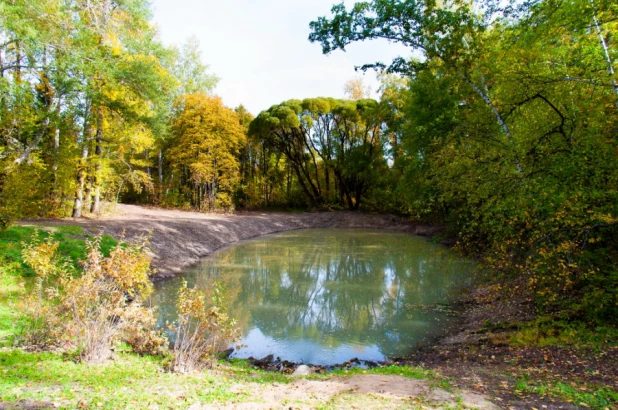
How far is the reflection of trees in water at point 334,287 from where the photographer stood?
8.36m

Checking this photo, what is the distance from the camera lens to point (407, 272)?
1441 centimetres

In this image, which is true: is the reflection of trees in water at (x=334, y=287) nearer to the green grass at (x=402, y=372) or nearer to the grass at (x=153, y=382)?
the green grass at (x=402, y=372)

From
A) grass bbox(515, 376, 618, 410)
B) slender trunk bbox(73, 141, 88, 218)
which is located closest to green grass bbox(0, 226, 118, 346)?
slender trunk bbox(73, 141, 88, 218)

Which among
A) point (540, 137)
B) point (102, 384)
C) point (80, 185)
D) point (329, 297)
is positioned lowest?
point (329, 297)

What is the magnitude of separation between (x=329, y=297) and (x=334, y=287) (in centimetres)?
118

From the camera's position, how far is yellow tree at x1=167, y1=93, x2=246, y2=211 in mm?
29688

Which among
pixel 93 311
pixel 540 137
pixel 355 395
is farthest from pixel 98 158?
pixel 540 137

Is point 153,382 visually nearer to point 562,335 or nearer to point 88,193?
point 562,335

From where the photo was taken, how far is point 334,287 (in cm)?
1198

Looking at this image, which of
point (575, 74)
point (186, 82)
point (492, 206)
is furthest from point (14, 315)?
point (186, 82)

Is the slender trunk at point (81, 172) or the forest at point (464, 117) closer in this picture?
the forest at point (464, 117)

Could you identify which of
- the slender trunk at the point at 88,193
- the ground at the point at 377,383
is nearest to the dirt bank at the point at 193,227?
the slender trunk at the point at 88,193

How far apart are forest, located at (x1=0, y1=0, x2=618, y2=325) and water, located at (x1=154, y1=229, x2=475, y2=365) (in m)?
2.22

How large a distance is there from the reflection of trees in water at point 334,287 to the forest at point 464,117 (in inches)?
92.1
